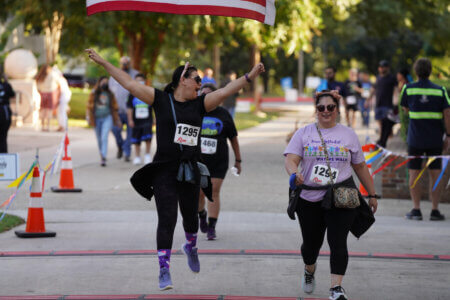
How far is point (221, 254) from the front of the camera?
27.4 ft

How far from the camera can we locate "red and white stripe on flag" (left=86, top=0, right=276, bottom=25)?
8047 mm

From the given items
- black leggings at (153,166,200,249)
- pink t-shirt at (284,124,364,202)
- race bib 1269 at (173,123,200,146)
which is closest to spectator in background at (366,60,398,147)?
black leggings at (153,166,200,249)

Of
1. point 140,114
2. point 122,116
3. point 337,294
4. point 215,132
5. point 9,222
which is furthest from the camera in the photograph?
point 122,116

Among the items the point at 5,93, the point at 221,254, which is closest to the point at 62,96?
the point at 5,93

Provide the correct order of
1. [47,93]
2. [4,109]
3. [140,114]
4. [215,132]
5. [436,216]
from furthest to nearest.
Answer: [47,93]
[140,114]
[4,109]
[436,216]
[215,132]

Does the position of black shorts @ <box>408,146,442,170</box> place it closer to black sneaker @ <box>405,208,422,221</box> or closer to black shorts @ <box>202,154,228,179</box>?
black sneaker @ <box>405,208,422,221</box>

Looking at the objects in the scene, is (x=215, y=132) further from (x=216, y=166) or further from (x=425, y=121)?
(x=425, y=121)

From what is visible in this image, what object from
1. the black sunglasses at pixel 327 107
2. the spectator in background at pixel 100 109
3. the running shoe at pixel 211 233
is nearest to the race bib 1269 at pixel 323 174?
the black sunglasses at pixel 327 107

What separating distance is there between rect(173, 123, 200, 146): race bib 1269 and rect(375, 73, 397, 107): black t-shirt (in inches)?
414

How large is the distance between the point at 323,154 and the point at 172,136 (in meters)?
1.19

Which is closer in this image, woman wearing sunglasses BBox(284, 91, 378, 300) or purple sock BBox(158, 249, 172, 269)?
woman wearing sunglasses BBox(284, 91, 378, 300)

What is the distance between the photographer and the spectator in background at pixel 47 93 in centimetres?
2611

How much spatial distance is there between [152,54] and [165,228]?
24.3 metres

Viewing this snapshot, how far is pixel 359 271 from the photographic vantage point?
765 cm
